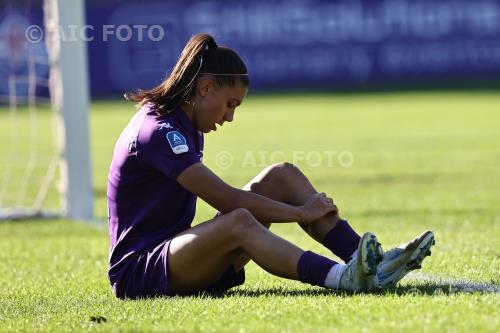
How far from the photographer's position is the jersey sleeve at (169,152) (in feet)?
16.8

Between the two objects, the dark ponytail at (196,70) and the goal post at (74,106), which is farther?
the goal post at (74,106)

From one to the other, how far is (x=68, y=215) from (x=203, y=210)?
52.8 inches

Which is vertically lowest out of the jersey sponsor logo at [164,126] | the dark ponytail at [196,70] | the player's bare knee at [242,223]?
the player's bare knee at [242,223]

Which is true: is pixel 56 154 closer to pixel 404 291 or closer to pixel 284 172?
pixel 284 172

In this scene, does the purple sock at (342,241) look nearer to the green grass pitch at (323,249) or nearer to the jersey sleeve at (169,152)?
the green grass pitch at (323,249)

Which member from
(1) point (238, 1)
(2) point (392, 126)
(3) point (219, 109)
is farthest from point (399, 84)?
(3) point (219, 109)

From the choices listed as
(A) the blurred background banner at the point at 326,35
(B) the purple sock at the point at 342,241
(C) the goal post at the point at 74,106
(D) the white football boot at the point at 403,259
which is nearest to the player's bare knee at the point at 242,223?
(B) the purple sock at the point at 342,241

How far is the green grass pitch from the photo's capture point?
14.8ft

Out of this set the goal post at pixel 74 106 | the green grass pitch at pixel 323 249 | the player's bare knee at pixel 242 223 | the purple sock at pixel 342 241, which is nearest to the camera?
the green grass pitch at pixel 323 249

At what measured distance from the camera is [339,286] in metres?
5.04

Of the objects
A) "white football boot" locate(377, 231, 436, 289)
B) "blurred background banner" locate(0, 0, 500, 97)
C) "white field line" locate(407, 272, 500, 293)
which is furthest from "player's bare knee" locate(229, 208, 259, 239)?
"blurred background banner" locate(0, 0, 500, 97)

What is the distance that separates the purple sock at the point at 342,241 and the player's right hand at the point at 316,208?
116 millimetres

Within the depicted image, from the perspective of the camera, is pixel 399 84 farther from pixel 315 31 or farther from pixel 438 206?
pixel 438 206

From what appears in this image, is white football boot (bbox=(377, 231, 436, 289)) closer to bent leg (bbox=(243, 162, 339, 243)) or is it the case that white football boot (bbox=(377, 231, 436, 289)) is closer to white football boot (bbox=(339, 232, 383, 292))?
white football boot (bbox=(339, 232, 383, 292))
